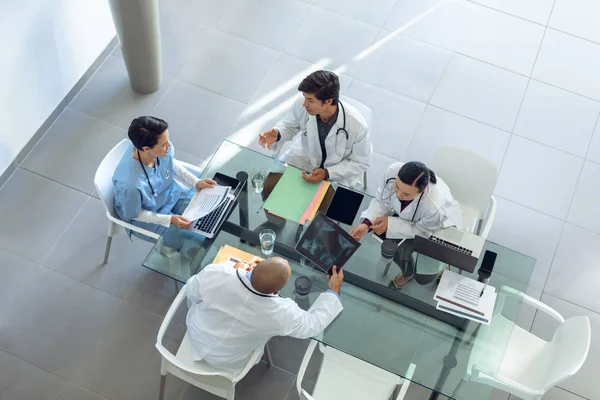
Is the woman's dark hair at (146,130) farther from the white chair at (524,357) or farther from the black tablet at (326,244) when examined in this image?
the white chair at (524,357)

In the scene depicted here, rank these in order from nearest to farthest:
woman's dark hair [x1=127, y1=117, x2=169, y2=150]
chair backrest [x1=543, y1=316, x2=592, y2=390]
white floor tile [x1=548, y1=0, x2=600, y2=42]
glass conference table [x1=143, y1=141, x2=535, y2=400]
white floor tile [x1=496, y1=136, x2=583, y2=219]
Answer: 1. chair backrest [x1=543, y1=316, x2=592, y2=390]
2. glass conference table [x1=143, y1=141, x2=535, y2=400]
3. woman's dark hair [x1=127, y1=117, x2=169, y2=150]
4. white floor tile [x1=496, y1=136, x2=583, y2=219]
5. white floor tile [x1=548, y1=0, x2=600, y2=42]

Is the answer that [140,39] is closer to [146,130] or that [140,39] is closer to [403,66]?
[146,130]

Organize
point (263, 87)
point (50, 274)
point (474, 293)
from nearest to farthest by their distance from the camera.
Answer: point (474, 293) → point (50, 274) → point (263, 87)

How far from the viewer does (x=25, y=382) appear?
3732mm

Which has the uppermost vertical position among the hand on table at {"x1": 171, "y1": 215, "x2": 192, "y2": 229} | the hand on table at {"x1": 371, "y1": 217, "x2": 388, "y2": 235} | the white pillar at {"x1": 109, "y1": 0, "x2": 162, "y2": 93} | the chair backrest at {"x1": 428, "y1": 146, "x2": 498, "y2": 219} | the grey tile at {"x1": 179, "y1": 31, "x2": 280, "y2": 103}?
the grey tile at {"x1": 179, "y1": 31, "x2": 280, "y2": 103}

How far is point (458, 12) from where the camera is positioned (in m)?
5.60

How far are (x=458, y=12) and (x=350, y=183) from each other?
2.48 meters

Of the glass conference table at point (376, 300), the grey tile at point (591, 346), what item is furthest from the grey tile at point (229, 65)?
the grey tile at point (591, 346)

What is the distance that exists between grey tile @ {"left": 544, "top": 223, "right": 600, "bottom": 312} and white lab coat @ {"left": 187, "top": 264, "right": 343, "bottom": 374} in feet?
6.21

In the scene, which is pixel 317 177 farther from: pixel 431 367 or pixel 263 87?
pixel 263 87

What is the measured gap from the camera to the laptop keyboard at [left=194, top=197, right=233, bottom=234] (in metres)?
3.38

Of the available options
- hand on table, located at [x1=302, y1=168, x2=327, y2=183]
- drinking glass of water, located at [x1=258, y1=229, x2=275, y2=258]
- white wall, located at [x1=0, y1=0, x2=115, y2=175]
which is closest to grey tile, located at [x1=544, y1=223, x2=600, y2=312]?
hand on table, located at [x1=302, y1=168, x2=327, y2=183]

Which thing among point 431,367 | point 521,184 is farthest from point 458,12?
point 431,367

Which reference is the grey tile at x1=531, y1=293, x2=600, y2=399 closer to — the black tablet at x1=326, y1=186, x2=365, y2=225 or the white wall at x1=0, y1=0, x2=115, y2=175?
the black tablet at x1=326, y1=186, x2=365, y2=225
